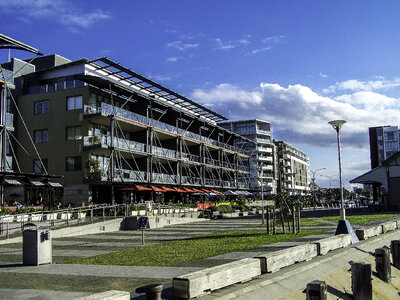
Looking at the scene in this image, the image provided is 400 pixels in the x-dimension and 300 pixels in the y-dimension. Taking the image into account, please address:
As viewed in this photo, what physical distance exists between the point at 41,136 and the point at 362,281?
38.0 m

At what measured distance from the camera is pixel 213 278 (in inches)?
304

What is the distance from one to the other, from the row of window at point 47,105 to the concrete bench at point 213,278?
3444cm

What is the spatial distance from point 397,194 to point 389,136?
96.2 meters

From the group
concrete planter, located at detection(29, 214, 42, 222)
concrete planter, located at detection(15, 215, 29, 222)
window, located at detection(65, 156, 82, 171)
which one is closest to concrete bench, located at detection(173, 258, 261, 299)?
concrete planter, located at detection(15, 215, 29, 222)

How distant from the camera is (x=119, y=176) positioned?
40.5 meters

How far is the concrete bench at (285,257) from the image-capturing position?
9430 mm

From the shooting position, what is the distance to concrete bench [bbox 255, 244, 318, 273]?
943 centimetres

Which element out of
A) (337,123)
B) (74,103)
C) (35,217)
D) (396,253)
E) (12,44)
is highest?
(12,44)

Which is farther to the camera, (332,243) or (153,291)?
(332,243)

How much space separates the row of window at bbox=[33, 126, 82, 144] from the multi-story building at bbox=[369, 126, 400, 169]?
381 ft

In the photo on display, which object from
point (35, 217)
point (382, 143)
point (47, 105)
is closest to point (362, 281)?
point (35, 217)

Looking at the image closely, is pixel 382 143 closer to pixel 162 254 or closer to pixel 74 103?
pixel 74 103

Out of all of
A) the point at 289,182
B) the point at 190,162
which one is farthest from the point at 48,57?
the point at 289,182

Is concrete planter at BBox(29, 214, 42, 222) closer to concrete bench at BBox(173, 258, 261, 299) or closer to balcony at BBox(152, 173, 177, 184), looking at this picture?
concrete bench at BBox(173, 258, 261, 299)
